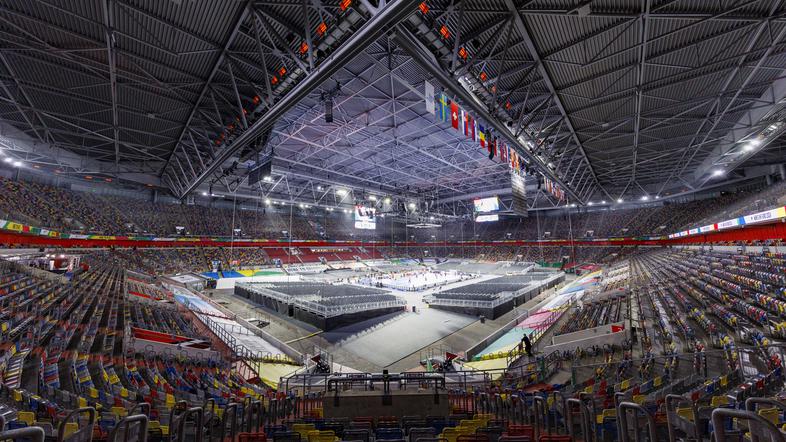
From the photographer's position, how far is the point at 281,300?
1923 centimetres

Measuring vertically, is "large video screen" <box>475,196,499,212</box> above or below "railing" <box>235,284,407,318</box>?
above

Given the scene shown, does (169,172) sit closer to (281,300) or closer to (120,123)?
(120,123)

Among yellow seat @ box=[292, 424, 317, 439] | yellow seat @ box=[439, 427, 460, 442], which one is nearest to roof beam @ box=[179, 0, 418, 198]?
yellow seat @ box=[439, 427, 460, 442]

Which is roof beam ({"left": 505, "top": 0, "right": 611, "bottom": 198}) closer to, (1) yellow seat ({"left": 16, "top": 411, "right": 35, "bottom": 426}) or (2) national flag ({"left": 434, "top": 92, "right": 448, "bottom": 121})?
(2) national flag ({"left": 434, "top": 92, "right": 448, "bottom": 121})

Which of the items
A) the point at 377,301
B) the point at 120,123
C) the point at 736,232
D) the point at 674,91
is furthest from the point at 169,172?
the point at 736,232

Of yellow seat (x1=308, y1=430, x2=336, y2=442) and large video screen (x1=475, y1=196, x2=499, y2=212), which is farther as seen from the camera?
large video screen (x1=475, y1=196, x2=499, y2=212)

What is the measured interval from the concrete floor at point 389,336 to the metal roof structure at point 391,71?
9.92m

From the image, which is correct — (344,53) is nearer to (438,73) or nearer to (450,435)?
(438,73)

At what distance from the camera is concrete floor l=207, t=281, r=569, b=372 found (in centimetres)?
1228

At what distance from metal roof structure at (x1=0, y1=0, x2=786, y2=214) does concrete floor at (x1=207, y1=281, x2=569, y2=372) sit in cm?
992

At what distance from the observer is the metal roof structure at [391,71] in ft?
27.7

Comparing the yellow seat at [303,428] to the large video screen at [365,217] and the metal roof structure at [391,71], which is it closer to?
the metal roof structure at [391,71]

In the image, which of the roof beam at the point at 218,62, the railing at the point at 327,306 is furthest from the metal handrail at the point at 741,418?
the railing at the point at 327,306

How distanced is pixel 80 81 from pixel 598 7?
19.3 m
